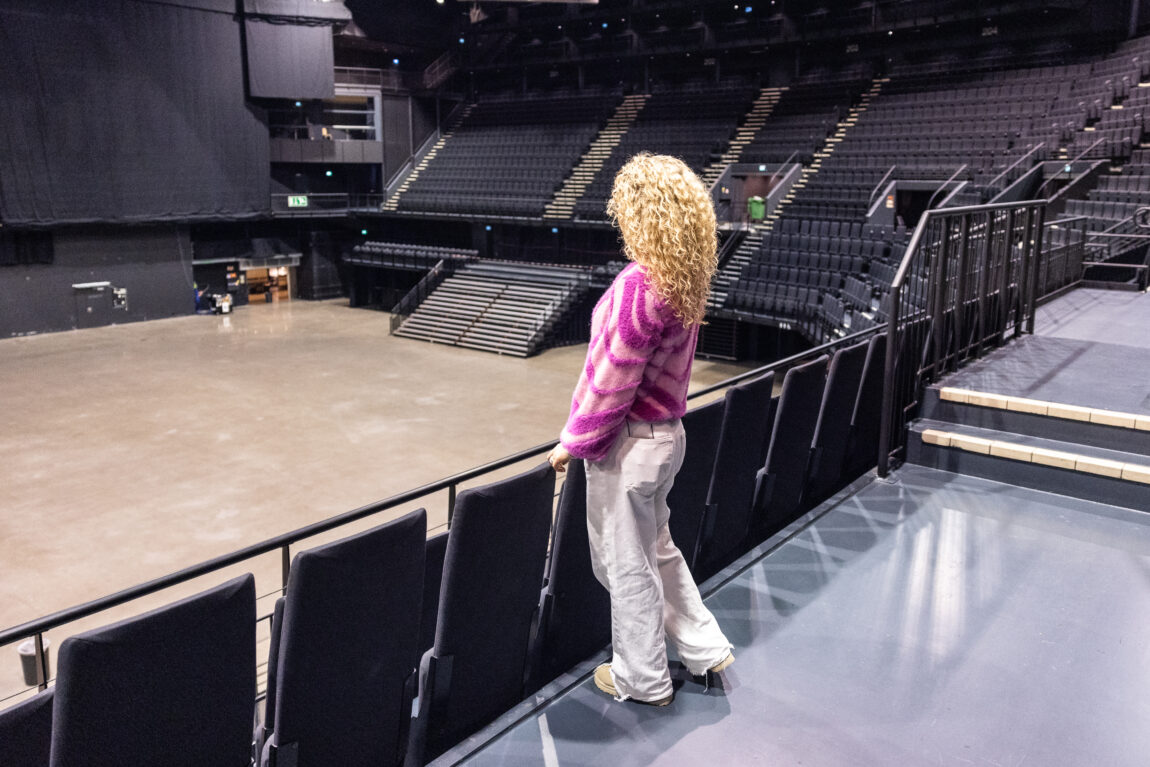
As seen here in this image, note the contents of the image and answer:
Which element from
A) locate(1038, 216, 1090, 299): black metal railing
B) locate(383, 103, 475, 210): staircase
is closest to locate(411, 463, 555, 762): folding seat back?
locate(1038, 216, 1090, 299): black metal railing

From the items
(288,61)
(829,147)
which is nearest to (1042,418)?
(829,147)

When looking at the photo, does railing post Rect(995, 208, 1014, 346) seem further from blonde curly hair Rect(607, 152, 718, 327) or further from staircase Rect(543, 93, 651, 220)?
staircase Rect(543, 93, 651, 220)

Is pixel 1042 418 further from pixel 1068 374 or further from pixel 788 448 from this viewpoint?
pixel 788 448

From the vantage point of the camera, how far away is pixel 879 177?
16.2 meters

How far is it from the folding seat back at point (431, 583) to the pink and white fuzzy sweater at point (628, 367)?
535 mm

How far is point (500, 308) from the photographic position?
18422 mm

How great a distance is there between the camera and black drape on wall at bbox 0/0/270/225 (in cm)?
1723

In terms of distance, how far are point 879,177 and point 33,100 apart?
16426 mm

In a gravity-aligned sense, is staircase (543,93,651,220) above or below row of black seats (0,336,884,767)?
above

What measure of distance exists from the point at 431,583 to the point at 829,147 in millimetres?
17993

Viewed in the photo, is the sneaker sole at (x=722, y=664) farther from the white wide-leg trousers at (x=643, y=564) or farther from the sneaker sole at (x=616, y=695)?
the sneaker sole at (x=616, y=695)

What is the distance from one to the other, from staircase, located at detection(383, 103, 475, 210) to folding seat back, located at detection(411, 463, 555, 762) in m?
21.8

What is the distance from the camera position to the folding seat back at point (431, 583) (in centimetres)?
258

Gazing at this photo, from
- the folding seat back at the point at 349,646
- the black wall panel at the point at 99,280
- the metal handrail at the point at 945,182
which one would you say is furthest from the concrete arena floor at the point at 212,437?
the folding seat back at the point at 349,646
